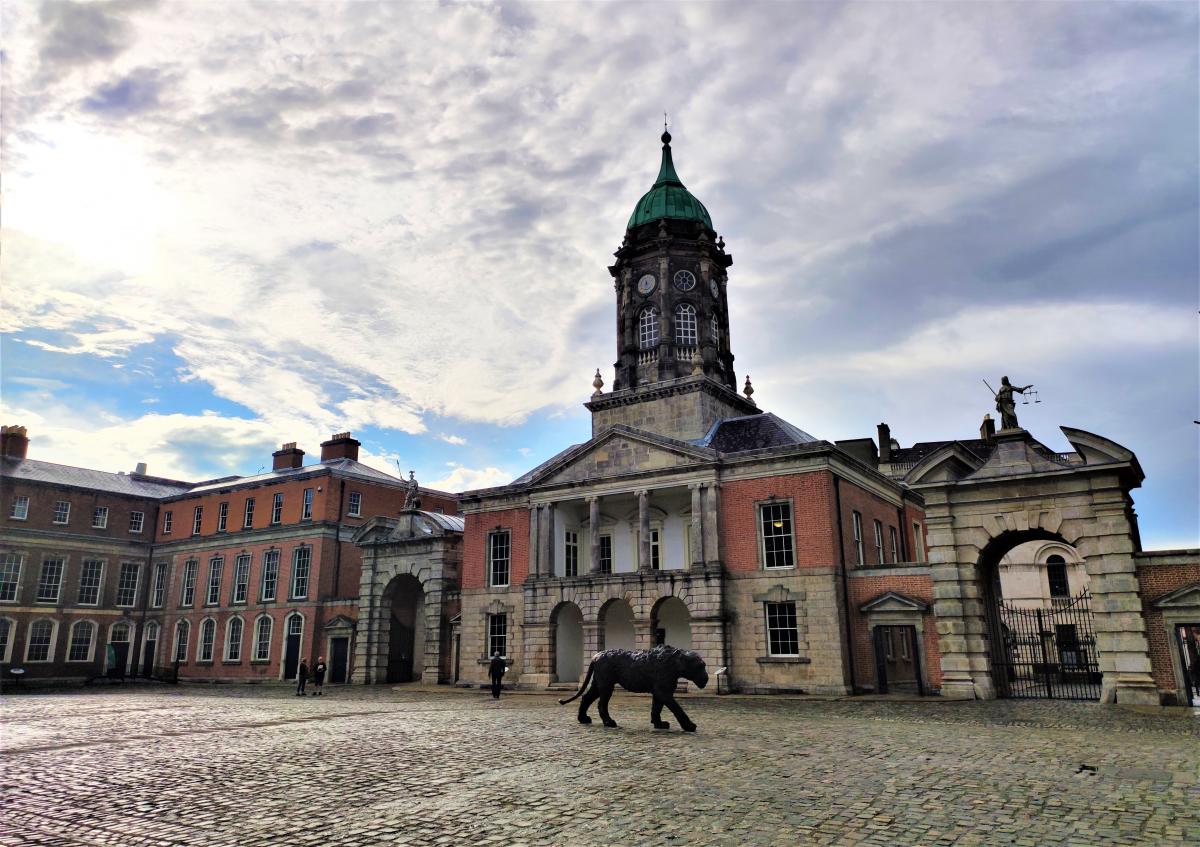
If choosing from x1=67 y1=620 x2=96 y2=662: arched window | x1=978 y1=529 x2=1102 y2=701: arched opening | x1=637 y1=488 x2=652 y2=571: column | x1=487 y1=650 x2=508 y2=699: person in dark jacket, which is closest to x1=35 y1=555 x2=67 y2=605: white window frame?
x1=67 y1=620 x2=96 y2=662: arched window

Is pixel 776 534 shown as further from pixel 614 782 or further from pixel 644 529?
pixel 614 782

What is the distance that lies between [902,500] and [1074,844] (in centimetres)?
3416

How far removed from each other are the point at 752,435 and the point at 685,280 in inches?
398

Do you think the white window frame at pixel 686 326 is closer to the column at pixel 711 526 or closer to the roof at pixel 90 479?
the column at pixel 711 526

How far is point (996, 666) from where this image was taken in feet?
86.5

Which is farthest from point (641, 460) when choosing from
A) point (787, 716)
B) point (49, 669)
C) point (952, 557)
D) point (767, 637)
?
point (49, 669)

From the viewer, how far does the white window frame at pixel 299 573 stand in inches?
1874

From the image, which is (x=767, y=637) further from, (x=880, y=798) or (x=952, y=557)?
(x=880, y=798)

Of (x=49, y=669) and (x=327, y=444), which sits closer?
(x=49, y=669)

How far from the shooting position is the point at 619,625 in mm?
37219

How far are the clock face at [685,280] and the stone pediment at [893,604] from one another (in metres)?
18.7

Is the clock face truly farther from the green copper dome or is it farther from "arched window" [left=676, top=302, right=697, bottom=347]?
the green copper dome

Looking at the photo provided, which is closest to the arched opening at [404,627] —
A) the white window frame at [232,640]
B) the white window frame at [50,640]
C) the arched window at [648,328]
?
the white window frame at [232,640]

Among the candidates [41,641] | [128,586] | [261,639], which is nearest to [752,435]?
[261,639]
